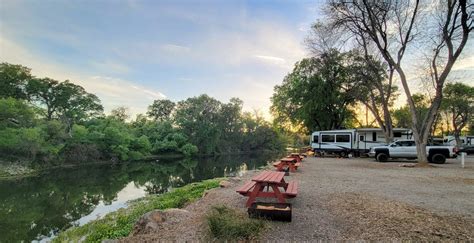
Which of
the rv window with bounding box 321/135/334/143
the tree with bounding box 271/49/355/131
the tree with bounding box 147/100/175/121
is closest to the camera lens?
the rv window with bounding box 321/135/334/143

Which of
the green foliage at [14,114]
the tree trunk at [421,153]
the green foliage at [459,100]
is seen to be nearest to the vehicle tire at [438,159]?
the tree trunk at [421,153]

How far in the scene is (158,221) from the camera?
5.19 m

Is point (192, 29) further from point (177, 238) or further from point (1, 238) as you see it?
point (177, 238)

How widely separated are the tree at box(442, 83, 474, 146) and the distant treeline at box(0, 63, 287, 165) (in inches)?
1632

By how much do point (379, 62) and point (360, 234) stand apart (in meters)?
23.1

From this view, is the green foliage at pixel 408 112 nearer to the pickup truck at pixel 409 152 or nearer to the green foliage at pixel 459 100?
the green foliage at pixel 459 100

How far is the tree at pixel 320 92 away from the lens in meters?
29.5

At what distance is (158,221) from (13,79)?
52223 mm

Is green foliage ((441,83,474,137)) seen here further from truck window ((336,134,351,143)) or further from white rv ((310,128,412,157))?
truck window ((336,134,351,143))

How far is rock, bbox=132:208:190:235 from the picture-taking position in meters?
4.88

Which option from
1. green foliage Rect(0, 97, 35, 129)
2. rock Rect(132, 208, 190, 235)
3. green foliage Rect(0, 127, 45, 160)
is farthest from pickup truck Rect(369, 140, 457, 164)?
green foliage Rect(0, 97, 35, 129)

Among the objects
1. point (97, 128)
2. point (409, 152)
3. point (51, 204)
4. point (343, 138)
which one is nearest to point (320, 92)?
point (343, 138)

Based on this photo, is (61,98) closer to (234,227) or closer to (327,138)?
(327,138)

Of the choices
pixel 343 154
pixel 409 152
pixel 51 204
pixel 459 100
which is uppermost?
pixel 459 100
